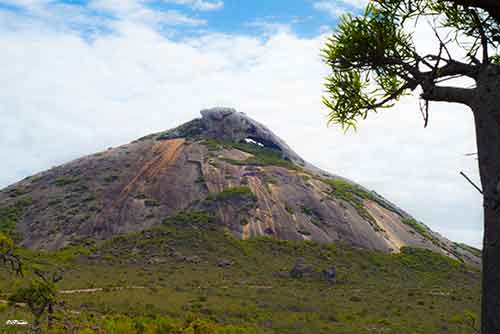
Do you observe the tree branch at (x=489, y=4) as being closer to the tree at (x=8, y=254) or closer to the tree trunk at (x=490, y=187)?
the tree trunk at (x=490, y=187)

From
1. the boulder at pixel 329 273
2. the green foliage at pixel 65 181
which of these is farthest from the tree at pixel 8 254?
the green foliage at pixel 65 181

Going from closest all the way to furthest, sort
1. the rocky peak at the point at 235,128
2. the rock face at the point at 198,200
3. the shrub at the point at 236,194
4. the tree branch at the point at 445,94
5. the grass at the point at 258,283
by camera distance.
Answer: the tree branch at the point at 445,94 → the grass at the point at 258,283 → the rock face at the point at 198,200 → the shrub at the point at 236,194 → the rocky peak at the point at 235,128

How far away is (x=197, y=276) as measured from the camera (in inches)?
2121

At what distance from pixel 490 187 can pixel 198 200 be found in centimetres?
7238

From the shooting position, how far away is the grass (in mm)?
35594

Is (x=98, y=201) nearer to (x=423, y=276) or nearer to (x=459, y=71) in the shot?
(x=423, y=276)

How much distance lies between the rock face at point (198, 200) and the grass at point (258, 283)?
408cm

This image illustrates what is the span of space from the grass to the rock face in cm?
408

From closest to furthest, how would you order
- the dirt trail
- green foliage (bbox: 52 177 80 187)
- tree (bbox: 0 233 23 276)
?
tree (bbox: 0 233 23 276), the dirt trail, green foliage (bbox: 52 177 80 187)

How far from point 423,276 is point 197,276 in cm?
3094

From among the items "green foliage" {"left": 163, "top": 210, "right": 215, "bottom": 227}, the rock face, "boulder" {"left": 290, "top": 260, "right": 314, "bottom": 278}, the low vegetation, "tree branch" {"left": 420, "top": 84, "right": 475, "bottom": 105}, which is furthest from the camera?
the low vegetation

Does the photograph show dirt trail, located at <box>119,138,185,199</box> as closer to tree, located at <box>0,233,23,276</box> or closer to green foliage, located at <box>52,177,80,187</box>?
green foliage, located at <box>52,177,80,187</box>

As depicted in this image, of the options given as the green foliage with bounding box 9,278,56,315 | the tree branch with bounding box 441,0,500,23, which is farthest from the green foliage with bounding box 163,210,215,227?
the tree branch with bounding box 441,0,500,23

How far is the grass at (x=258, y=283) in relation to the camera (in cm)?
3559
